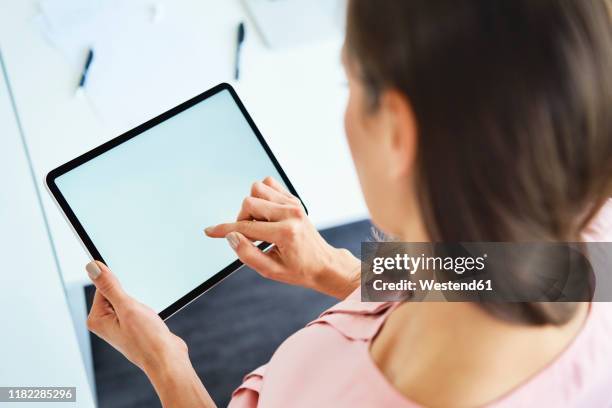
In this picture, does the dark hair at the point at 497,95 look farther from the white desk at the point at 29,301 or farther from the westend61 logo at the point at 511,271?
the white desk at the point at 29,301

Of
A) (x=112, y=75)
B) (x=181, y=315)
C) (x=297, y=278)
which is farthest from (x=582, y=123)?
(x=181, y=315)

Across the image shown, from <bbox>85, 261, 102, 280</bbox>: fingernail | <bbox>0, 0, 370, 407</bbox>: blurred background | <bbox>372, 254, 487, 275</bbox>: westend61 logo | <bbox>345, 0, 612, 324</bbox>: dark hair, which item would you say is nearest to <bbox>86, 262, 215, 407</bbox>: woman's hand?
<bbox>85, 261, 102, 280</bbox>: fingernail

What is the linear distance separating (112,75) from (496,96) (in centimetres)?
79

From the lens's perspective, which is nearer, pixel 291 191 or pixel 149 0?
pixel 291 191

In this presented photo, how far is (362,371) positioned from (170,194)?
379 mm

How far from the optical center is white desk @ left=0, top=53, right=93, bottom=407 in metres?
0.66

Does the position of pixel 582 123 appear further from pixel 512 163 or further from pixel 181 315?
pixel 181 315

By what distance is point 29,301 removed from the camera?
716mm

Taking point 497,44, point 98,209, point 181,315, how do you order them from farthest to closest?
point 181,315 < point 98,209 < point 497,44

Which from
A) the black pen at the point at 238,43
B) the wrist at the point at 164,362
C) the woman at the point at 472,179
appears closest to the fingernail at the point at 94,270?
the wrist at the point at 164,362

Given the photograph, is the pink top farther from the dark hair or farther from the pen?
the pen

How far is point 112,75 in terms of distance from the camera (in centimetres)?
102

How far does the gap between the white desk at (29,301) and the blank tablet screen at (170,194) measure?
0.32 feet

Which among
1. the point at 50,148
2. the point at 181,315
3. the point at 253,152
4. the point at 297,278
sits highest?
the point at 50,148
